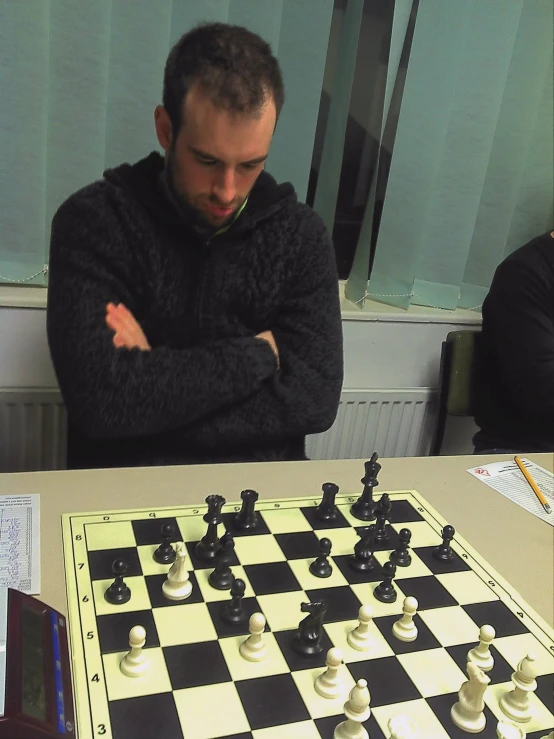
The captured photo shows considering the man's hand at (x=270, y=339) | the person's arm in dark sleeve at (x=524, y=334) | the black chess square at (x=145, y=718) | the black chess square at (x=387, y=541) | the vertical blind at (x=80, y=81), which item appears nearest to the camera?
the black chess square at (x=145, y=718)

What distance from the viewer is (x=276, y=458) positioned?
1.57 m

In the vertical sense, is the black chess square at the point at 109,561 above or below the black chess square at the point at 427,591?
above

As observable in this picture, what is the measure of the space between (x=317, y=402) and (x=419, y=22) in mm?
1309

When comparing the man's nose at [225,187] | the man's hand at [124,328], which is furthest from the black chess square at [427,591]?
the man's nose at [225,187]

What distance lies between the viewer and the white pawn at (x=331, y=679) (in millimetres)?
824

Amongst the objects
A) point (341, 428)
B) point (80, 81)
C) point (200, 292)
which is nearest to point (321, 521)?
point (200, 292)

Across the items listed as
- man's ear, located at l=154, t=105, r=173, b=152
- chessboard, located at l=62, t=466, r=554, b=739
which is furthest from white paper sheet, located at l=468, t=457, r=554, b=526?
man's ear, located at l=154, t=105, r=173, b=152

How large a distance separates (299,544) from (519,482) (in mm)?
603

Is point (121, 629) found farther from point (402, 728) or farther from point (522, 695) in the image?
point (522, 695)

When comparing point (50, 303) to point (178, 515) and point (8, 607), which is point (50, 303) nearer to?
point (178, 515)

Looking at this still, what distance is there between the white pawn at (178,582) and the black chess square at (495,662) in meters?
0.38

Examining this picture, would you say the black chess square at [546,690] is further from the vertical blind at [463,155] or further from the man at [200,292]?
the vertical blind at [463,155]

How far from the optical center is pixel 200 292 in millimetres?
1485

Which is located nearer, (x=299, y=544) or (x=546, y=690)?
(x=546, y=690)
